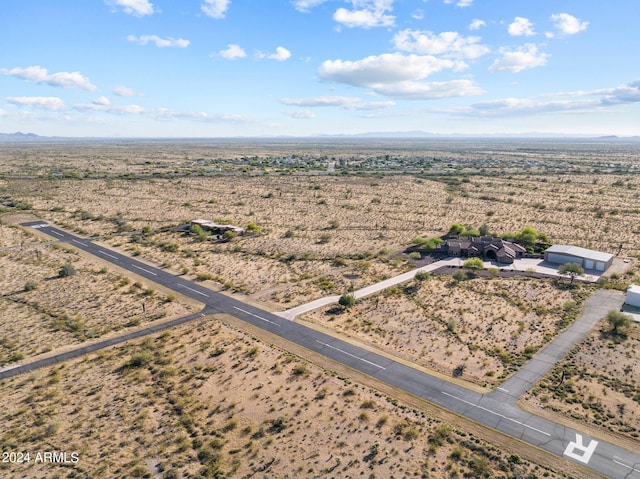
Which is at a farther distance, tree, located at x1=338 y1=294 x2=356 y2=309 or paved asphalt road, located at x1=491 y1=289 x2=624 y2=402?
tree, located at x1=338 y1=294 x2=356 y2=309

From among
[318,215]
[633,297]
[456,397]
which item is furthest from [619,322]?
[318,215]

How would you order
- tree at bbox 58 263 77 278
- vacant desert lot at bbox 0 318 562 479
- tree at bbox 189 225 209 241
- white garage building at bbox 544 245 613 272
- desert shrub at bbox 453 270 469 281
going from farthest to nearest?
tree at bbox 189 225 209 241 < white garage building at bbox 544 245 613 272 < tree at bbox 58 263 77 278 < desert shrub at bbox 453 270 469 281 < vacant desert lot at bbox 0 318 562 479

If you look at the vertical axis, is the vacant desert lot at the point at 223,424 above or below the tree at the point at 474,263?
below

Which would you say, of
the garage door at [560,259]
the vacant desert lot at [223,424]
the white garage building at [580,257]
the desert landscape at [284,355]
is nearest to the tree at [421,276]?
the desert landscape at [284,355]

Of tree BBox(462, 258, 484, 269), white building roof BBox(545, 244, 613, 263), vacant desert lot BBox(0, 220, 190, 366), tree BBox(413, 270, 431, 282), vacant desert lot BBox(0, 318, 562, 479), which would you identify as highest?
white building roof BBox(545, 244, 613, 263)

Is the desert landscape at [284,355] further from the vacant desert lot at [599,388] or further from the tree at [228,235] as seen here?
the tree at [228,235]

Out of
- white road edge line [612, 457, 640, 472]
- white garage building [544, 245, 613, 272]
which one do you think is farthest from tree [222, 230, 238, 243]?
white road edge line [612, 457, 640, 472]

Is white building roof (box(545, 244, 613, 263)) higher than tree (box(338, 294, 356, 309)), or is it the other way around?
white building roof (box(545, 244, 613, 263))

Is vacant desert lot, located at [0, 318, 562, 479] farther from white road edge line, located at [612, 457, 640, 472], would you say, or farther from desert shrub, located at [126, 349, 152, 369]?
white road edge line, located at [612, 457, 640, 472]
